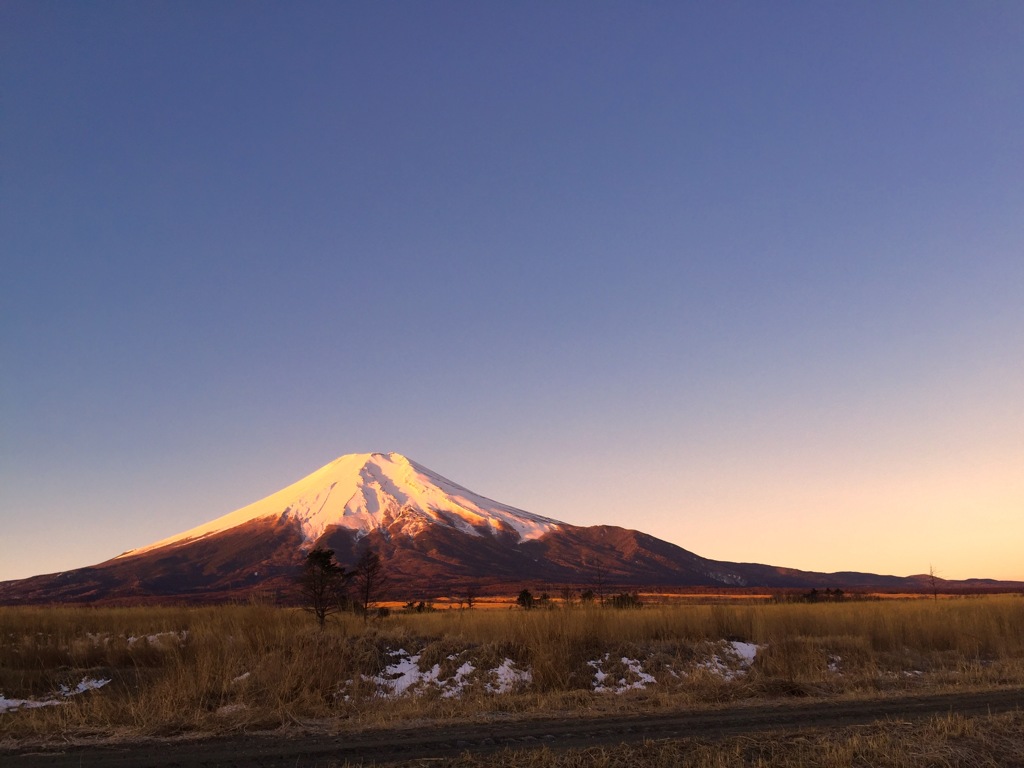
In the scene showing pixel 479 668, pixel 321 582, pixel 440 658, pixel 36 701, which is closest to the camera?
pixel 36 701

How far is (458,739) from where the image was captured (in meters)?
7.99

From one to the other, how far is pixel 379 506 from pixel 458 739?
155 metres

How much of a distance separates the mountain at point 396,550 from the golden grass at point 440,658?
237 feet

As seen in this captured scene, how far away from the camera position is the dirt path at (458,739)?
7184 millimetres

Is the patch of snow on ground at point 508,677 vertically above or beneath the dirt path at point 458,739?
beneath

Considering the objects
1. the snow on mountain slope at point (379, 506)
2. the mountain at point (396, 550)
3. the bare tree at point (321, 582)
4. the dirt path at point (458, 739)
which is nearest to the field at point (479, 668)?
the dirt path at point (458, 739)

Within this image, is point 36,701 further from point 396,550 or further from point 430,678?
point 396,550

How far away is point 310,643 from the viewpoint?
522 inches

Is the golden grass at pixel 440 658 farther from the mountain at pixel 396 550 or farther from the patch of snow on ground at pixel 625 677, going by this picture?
the mountain at pixel 396 550

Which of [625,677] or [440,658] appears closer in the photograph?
[625,677]

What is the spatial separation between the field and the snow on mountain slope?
125 metres

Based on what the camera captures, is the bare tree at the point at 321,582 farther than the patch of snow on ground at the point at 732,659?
Yes

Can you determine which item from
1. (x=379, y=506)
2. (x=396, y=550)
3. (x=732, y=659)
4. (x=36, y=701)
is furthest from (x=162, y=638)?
(x=379, y=506)

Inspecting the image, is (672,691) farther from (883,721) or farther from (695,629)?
(695,629)
